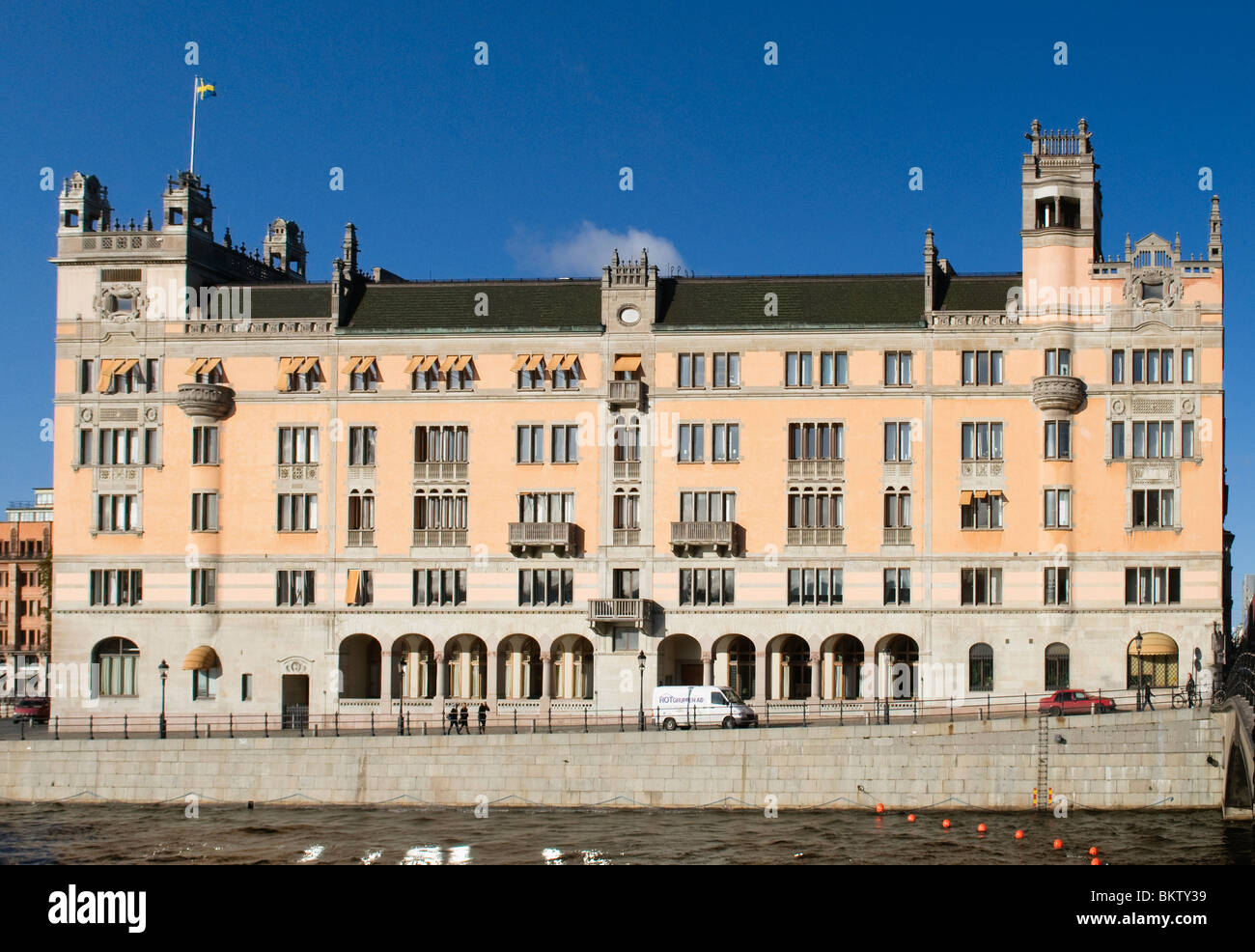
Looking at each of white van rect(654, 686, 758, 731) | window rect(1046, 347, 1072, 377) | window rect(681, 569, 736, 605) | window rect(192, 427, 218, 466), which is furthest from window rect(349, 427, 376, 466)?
window rect(1046, 347, 1072, 377)

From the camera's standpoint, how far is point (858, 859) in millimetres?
55938

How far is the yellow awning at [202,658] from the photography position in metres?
87.0

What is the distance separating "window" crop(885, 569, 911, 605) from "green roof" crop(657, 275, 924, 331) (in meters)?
13.3

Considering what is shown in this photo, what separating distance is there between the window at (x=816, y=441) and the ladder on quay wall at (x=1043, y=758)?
22485 millimetres

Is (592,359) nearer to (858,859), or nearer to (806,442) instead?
(806,442)

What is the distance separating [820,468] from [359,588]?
26.1m

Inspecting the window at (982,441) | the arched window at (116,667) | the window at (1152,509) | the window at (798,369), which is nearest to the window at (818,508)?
the window at (798,369)

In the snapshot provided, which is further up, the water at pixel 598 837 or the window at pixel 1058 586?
the window at pixel 1058 586

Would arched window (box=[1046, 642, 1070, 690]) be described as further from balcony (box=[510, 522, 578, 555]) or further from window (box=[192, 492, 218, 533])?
window (box=[192, 492, 218, 533])

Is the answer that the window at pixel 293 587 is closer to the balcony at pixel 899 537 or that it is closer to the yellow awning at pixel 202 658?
the yellow awning at pixel 202 658

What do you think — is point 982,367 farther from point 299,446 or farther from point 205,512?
point 205,512
